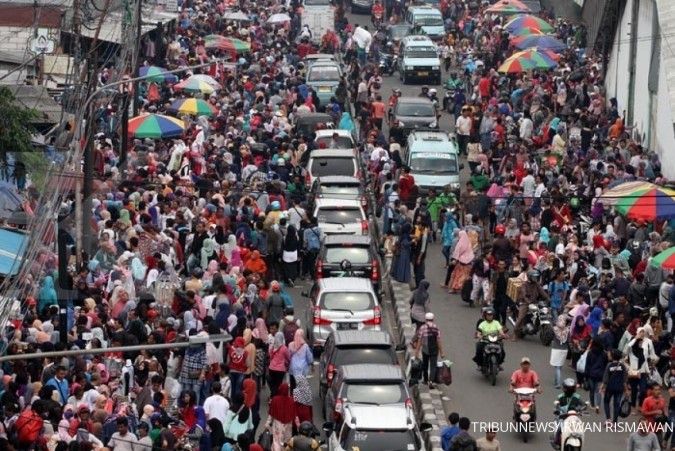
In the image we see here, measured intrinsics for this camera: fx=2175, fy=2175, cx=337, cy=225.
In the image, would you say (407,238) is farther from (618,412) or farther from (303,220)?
(618,412)

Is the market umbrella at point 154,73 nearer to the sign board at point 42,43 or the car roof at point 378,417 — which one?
the sign board at point 42,43

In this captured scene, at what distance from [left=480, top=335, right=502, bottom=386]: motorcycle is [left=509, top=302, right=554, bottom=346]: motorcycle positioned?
2.32m

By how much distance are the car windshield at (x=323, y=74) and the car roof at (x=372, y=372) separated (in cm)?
2803

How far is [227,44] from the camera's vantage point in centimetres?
5981

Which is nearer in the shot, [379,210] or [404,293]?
[404,293]

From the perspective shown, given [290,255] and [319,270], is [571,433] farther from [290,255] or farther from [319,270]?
[290,255]

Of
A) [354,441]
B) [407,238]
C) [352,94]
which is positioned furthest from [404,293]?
[352,94]

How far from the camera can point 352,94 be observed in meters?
56.7

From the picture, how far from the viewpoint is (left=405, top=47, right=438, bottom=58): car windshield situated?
202 feet

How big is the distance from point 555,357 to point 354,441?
5705 mm

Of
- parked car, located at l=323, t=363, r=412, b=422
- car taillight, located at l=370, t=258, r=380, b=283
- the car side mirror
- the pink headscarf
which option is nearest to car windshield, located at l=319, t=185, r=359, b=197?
the pink headscarf

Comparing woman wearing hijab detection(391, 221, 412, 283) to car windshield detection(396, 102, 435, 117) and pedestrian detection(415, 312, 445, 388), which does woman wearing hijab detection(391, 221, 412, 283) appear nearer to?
pedestrian detection(415, 312, 445, 388)

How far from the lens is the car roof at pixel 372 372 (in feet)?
90.4

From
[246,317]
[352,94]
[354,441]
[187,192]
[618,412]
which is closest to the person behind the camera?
[354,441]
